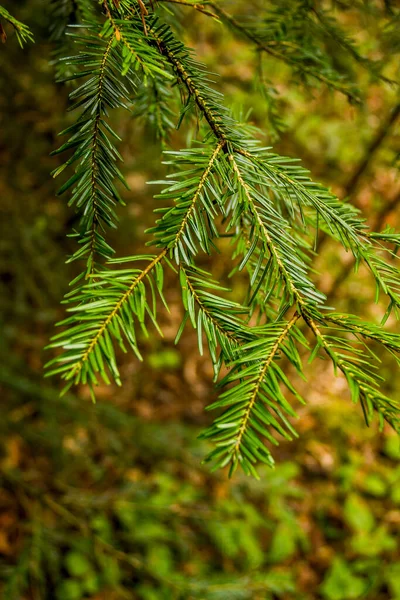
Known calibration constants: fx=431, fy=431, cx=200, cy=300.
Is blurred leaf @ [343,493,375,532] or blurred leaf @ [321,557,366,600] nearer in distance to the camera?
blurred leaf @ [321,557,366,600]

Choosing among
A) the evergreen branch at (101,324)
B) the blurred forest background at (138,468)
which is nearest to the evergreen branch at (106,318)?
the evergreen branch at (101,324)

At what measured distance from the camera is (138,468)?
3.17 m

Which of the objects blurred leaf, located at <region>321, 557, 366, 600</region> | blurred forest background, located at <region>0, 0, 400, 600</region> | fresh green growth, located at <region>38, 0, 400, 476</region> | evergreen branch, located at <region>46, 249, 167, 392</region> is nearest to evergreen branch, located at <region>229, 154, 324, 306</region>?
fresh green growth, located at <region>38, 0, 400, 476</region>

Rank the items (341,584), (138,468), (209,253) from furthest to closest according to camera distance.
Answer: (138,468) < (341,584) < (209,253)

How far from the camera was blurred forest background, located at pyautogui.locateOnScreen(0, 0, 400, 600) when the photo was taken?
2455 millimetres

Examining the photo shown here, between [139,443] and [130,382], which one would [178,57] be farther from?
[130,382]

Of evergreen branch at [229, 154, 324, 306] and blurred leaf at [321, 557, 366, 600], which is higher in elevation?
evergreen branch at [229, 154, 324, 306]

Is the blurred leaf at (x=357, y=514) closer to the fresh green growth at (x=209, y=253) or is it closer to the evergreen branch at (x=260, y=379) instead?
the fresh green growth at (x=209, y=253)

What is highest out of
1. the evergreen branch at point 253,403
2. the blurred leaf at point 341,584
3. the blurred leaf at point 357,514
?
the evergreen branch at point 253,403

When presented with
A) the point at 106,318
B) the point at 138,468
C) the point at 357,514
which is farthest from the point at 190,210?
the point at 357,514

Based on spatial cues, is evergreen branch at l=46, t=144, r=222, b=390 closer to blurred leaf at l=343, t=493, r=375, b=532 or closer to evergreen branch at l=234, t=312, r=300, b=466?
evergreen branch at l=234, t=312, r=300, b=466

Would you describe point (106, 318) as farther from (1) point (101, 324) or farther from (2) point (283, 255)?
(2) point (283, 255)

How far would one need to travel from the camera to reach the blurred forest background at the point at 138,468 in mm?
2455

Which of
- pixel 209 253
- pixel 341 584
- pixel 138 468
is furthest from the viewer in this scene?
pixel 138 468
